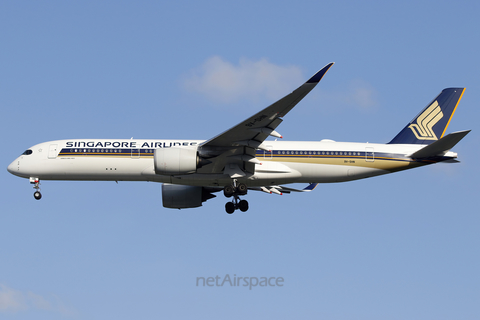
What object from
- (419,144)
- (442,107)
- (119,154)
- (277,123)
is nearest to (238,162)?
(277,123)

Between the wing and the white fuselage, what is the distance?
1.78 ft

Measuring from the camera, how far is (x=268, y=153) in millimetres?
33094

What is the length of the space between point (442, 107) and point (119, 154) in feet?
61.6

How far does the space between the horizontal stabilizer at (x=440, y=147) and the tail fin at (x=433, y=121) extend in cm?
217

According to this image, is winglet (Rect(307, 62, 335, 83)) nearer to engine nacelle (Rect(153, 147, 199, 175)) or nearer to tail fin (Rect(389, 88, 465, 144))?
engine nacelle (Rect(153, 147, 199, 175))

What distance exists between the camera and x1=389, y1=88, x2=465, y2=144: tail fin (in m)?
35.7

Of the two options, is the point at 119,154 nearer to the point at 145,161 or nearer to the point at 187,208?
the point at 145,161

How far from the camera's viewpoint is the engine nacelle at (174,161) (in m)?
30.1

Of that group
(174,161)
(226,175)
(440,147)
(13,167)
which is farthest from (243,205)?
(13,167)

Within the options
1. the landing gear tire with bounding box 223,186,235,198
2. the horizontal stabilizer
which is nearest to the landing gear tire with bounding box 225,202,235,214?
the landing gear tire with bounding box 223,186,235,198

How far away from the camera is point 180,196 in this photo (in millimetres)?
35906

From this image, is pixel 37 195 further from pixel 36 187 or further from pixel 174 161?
pixel 174 161

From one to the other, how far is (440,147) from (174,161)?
542 inches

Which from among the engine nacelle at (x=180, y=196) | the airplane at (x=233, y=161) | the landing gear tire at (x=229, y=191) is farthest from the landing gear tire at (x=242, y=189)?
the engine nacelle at (x=180, y=196)
